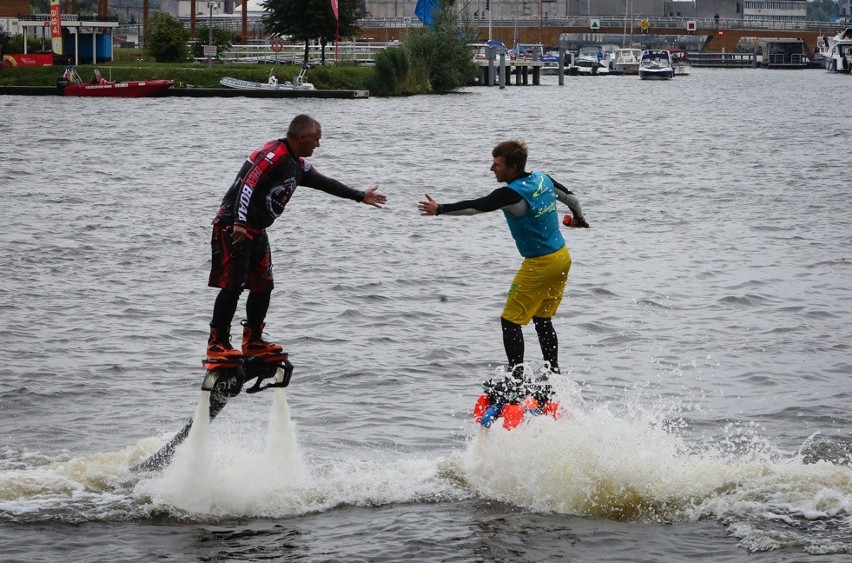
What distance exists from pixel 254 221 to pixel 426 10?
3072 inches

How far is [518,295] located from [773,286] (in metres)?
9.91

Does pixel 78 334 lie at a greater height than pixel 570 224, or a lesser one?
lesser

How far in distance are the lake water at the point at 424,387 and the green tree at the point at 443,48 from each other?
4970 centimetres

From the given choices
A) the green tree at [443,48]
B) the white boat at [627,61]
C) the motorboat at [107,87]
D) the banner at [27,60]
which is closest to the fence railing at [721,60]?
the white boat at [627,61]

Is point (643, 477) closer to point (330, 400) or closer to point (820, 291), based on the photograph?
point (330, 400)

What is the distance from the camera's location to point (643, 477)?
9.95m

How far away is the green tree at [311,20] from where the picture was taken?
84.9m

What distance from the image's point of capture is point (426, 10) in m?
85.9

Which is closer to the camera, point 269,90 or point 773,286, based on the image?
point 773,286

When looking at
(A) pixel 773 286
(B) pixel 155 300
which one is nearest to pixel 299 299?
(B) pixel 155 300

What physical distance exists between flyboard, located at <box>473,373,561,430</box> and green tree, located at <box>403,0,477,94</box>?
2816 inches

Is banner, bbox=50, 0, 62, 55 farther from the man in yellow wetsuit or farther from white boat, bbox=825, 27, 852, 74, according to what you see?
white boat, bbox=825, 27, 852, 74

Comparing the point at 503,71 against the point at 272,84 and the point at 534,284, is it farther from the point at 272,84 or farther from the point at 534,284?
the point at 534,284

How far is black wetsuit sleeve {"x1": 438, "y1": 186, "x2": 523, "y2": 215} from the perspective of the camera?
9.80 metres
